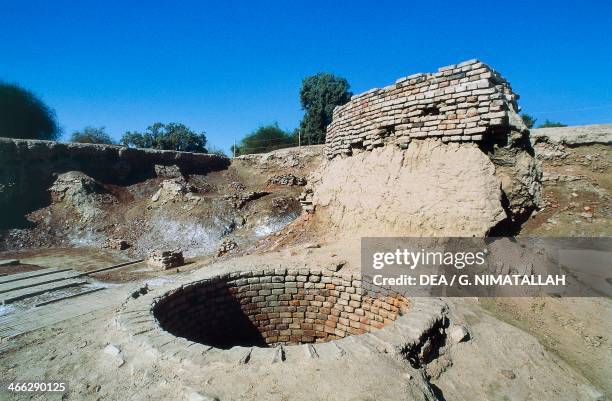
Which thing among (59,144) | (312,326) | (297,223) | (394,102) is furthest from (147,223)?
(394,102)

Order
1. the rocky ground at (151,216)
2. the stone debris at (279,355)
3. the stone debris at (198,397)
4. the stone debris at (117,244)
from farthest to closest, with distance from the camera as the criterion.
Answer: the rocky ground at (151,216) → the stone debris at (117,244) → the stone debris at (279,355) → the stone debris at (198,397)

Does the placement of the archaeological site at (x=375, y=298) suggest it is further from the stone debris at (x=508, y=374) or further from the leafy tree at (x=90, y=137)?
the leafy tree at (x=90, y=137)

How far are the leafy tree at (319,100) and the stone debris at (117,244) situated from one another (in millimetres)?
18886

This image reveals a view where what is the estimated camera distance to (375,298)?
441cm

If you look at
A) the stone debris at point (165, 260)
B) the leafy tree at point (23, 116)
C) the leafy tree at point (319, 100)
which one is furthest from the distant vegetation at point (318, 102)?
the stone debris at point (165, 260)

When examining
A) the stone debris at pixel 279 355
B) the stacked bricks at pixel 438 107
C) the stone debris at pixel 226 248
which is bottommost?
the stone debris at pixel 226 248

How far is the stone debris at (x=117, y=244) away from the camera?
35.9ft

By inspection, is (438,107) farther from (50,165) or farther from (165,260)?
(50,165)

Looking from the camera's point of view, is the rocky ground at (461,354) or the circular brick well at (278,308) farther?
the circular brick well at (278,308)

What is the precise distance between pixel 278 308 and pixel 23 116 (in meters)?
23.7

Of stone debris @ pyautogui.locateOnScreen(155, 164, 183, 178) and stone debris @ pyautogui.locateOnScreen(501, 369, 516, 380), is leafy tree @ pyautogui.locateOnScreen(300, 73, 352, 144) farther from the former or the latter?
stone debris @ pyautogui.locateOnScreen(501, 369, 516, 380)

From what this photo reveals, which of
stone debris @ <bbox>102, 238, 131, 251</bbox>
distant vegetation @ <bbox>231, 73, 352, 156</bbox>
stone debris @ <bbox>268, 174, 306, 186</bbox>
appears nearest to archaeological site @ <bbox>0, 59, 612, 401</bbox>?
stone debris @ <bbox>102, 238, 131, 251</bbox>

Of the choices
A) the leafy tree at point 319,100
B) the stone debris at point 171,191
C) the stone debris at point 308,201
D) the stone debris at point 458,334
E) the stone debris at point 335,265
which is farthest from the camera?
the leafy tree at point 319,100

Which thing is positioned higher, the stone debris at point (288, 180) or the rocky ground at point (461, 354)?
the stone debris at point (288, 180)
